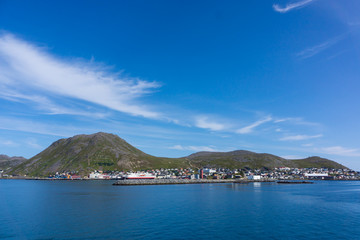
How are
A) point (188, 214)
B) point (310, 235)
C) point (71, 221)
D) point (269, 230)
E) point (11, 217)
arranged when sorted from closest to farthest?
point (310, 235), point (269, 230), point (71, 221), point (11, 217), point (188, 214)

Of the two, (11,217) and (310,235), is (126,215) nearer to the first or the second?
(11,217)

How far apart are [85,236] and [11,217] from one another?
22.7 meters

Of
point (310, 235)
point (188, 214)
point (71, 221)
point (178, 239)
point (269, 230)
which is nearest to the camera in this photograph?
point (178, 239)

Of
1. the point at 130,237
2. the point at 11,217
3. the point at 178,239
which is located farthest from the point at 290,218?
the point at 11,217

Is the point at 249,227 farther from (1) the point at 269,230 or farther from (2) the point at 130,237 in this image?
(2) the point at 130,237

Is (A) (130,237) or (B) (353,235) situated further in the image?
(B) (353,235)

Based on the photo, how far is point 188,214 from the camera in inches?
1965

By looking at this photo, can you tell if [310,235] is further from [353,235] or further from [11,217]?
[11,217]

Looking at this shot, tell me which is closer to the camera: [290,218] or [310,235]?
[310,235]

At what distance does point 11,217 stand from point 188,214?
33841 mm

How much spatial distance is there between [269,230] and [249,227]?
10.2 feet

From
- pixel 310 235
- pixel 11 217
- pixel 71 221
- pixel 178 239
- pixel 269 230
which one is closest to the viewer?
pixel 178 239

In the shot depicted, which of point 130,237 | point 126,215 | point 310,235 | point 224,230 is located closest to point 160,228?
point 130,237

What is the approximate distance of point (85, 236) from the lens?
33.8 metres
